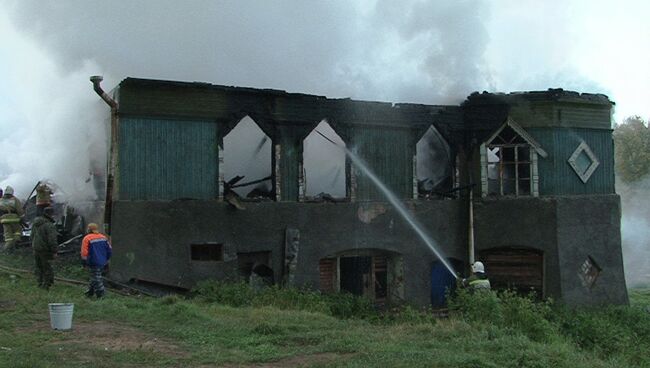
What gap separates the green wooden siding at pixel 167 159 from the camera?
50.5 feet

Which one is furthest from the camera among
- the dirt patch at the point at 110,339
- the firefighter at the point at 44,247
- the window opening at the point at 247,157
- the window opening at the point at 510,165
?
the window opening at the point at 510,165

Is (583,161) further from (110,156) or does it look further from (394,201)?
(110,156)

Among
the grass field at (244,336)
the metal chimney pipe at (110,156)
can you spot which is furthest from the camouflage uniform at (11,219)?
the metal chimney pipe at (110,156)

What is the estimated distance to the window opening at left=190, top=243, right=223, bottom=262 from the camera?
16141 millimetres

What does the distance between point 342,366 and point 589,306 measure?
13.3 meters

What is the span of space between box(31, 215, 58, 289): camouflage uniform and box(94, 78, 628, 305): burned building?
1619mm

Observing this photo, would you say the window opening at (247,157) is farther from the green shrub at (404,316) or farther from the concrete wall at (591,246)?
the concrete wall at (591,246)

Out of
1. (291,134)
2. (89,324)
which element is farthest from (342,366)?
(291,134)

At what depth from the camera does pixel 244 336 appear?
10109 mm

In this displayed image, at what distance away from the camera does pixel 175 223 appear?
1565 cm

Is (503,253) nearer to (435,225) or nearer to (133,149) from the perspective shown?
(435,225)

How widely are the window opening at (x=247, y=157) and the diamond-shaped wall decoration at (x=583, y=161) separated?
336 inches

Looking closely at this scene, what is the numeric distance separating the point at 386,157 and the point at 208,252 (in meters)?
5.50

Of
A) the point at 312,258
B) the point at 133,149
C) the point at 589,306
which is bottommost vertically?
the point at 589,306
